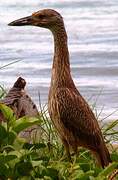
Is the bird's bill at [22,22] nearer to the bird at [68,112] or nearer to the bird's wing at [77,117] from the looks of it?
the bird at [68,112]

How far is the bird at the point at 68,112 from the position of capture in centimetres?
649

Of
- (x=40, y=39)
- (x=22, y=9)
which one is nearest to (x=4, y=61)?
(x=40, y=39)

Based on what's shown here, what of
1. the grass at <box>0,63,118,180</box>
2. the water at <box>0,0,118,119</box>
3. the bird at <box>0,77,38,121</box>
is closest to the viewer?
the grass at <box>0,63,118,180</box>

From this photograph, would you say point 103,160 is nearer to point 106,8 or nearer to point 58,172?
point 58,172

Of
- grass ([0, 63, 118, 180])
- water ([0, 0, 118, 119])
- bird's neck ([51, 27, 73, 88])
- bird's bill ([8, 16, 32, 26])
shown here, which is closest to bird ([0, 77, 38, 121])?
bird's neck ([51, 27, 73, 88])

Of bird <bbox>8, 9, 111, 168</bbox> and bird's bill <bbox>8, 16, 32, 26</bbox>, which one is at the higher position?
bird's bill <bbox>8, 16, 32, 26</bbox>

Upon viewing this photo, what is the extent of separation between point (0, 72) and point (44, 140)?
409 centimetres

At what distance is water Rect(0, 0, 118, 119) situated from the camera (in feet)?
34.4

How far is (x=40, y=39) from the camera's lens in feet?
42.8

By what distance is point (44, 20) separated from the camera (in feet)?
21.5

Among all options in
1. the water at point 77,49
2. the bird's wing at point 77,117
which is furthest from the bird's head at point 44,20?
the water at point 77,49

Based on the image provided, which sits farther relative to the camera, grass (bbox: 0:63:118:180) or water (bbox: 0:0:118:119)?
water (bbox: 0:0:118:119)

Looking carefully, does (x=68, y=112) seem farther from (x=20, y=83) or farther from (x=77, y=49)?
(x=77, y=49)

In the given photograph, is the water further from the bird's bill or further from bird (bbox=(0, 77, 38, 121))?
the bird's bill
